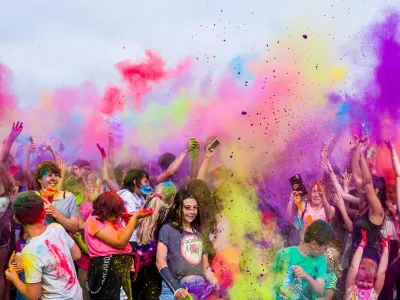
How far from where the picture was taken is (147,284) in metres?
5.18

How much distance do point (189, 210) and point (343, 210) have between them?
1446 mm

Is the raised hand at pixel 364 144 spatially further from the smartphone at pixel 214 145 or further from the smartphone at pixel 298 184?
the smartphone at pixel 214 145

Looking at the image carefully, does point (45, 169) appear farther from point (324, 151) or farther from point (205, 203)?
point (324, 151)

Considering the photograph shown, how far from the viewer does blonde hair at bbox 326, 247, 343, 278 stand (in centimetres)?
547

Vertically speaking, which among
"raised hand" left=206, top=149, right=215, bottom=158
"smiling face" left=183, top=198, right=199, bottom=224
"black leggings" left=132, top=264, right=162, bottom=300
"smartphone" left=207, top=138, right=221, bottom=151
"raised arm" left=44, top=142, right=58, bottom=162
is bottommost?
"black leggings" left=132, top=264, right=162, bottom=300

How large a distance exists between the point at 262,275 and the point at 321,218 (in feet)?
2.40

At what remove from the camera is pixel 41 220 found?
401 centimetres

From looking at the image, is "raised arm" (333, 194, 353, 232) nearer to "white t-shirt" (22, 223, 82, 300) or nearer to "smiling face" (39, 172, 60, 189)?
"smiling face" (39, 172, 60, 189)

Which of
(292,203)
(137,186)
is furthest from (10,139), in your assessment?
(292,203)

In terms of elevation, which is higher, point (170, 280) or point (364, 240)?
point (364, 240)

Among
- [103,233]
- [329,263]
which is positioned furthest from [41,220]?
[329,263]

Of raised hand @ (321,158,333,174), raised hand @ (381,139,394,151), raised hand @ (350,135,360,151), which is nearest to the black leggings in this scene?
raised hand @ (321,158,333,174)

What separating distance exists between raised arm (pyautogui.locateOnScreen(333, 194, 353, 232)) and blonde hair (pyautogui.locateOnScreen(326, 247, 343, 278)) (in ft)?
0.79

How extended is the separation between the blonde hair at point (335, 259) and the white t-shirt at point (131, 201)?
1.64 m
